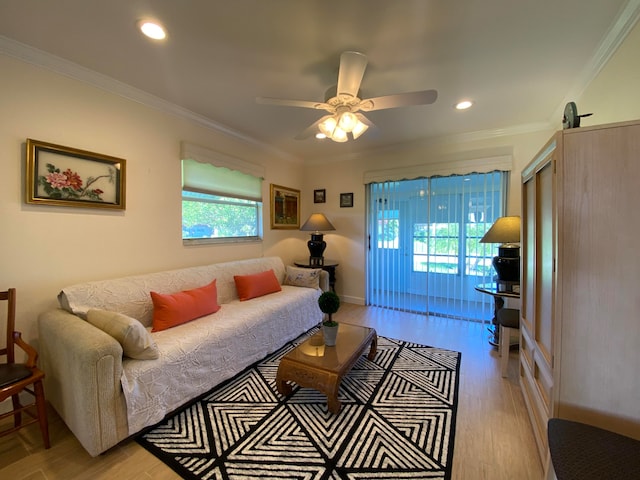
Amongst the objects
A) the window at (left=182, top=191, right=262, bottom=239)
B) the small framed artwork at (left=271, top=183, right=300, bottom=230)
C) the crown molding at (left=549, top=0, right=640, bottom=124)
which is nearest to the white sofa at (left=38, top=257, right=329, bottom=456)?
the window at (left=182, top=191, right=262, bottom=239)

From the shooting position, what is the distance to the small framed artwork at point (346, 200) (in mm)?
4320

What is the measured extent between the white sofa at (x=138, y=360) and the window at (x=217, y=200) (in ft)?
1.77

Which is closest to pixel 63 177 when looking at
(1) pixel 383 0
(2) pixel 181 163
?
(2) pixel 181 163

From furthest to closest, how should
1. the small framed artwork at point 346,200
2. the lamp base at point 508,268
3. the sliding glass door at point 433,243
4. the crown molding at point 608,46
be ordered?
the small framed artwork at point 346,200 < the sliding glass door at point 433,243 < the lamp base at point 508,268 < the crown molding at point 608,46

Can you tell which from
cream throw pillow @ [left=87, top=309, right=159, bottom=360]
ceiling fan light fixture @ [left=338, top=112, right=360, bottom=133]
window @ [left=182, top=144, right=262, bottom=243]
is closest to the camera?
cream throw pillow @ [left=87, top=309, right=159, bottom=360]

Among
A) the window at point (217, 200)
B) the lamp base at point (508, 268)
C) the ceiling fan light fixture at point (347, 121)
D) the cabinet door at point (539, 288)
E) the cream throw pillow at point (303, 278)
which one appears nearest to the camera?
the cabinet door at point (539, 288)

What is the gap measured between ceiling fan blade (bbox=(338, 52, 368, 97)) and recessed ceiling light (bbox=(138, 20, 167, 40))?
112 cm

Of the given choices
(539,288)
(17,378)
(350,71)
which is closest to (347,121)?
(350,71)

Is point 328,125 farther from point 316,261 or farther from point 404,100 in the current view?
point 316,261

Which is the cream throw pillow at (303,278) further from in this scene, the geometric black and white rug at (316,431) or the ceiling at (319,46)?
the ceiling at (319,46)

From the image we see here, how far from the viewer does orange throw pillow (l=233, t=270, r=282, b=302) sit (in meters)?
2.95

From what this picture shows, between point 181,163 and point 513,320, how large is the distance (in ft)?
11.5

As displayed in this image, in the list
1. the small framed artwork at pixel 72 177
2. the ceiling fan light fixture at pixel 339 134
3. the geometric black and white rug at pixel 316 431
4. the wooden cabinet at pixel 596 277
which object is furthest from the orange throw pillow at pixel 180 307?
the wooden cabinet at pixel 596 277

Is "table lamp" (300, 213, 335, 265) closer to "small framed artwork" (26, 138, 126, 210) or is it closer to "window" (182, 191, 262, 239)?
"window" (182, 191, 262, 239)
